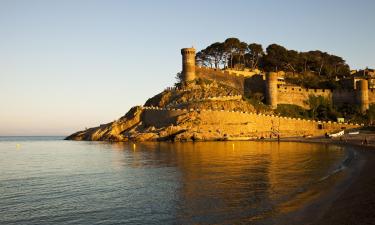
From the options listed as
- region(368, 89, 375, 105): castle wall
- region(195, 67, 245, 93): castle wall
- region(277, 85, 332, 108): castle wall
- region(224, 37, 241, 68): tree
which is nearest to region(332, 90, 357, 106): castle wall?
region(277, 85, 332, 108): castle wall

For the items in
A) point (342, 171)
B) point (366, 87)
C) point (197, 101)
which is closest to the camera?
point (342, 171)

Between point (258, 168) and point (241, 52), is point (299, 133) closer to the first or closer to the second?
point (241, 52)

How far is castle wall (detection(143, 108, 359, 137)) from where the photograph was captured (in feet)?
232

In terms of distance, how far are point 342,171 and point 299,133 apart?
49.3 meters

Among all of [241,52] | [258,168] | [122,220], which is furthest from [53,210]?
[241,52]

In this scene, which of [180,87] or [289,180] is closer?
[289,180]

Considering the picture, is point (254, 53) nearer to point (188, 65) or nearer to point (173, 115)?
point (188, 65)

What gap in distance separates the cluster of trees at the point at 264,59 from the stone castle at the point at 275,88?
27.1ft

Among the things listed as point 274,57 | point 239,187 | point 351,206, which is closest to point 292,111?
point 274,57

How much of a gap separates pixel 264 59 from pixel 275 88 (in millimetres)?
17788

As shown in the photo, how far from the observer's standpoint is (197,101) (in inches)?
2997

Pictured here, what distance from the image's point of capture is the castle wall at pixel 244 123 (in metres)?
70.8

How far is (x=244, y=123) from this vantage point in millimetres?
71312

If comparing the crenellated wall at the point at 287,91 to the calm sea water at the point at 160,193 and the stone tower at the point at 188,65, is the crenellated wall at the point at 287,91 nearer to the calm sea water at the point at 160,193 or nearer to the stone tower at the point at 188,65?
the stone tower at the point at 188,65
